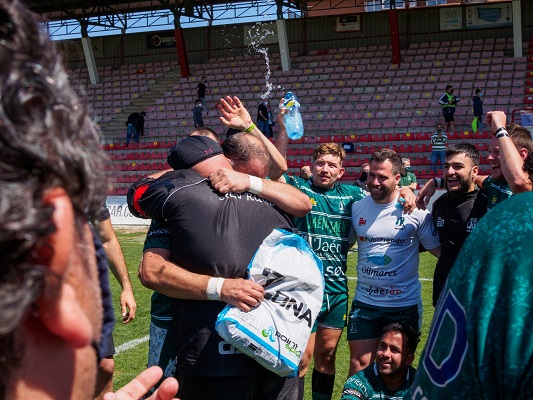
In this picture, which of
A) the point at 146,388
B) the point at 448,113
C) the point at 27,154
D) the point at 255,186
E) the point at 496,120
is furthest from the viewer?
the point at 448,113

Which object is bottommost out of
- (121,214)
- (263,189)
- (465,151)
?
(121,214)

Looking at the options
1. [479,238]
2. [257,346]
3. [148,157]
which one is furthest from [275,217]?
[148,157]

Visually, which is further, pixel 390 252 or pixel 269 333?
pixel 390 252

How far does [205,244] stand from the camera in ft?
9.83

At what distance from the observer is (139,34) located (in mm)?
32469

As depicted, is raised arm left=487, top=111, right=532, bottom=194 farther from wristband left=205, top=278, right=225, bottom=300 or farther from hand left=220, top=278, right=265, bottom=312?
wristband left=205, top=278, right=225, bottom=300

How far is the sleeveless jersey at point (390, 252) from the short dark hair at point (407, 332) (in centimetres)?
37

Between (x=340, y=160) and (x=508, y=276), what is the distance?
4.73 metres

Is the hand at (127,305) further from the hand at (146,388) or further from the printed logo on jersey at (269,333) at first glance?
the hand at (146,388)

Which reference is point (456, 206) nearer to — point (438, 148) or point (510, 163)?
point (510, 163)

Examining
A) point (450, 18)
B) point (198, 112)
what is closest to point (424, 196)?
point (198, 112)

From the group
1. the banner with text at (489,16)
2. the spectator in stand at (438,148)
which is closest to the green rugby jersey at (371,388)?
the spectator in stand at (438,148)

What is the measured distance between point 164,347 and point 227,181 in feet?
4.37

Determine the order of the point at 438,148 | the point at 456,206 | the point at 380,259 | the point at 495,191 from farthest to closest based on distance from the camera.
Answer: the point at 438,148, the point at 380,259, the point at 456,206, the point at 495,191
